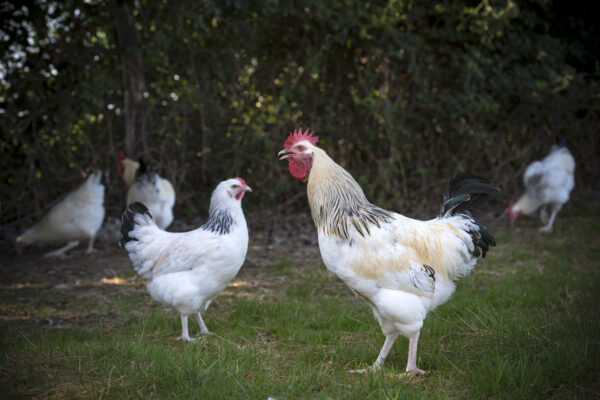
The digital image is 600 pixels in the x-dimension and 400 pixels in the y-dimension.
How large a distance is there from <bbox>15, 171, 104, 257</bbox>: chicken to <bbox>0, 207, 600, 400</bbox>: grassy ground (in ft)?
2.57

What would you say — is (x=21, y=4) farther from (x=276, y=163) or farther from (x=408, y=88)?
(x=408, y=88)

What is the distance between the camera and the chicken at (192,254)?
409 cm

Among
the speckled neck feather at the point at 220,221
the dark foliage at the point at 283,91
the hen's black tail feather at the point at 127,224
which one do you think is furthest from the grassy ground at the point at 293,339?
the dark foliage at the point at 283,91

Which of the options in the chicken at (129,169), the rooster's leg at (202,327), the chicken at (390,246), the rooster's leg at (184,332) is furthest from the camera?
the chicken at (129,169)

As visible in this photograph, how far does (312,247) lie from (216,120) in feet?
8.28

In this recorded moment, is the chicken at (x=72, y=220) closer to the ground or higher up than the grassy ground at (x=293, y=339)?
higher up

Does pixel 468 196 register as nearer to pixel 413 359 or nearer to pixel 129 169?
pixel 413 359

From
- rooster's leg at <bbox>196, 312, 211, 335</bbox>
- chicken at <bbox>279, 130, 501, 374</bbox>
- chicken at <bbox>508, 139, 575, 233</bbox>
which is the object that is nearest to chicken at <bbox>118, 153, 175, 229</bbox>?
rooster's leg at <bbox>196, 312, 211, 335</bbox>

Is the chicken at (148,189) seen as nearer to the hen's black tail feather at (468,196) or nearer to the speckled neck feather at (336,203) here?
the speckled neck feather at (336,203)

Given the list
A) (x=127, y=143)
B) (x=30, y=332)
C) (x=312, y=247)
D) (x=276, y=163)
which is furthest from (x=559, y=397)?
(x=127, y=143)

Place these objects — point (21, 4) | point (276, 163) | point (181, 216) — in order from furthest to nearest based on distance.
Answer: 1. point (181, 216)
2. point (276, 163)
3. point (21, 4)

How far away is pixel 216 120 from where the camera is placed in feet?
26.8

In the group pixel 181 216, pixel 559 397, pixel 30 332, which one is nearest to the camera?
pixel 559 397

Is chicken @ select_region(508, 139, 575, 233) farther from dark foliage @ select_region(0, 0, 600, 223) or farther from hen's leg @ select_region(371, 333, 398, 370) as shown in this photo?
hen's leg @ select_region(371, 333, 398, 370)
